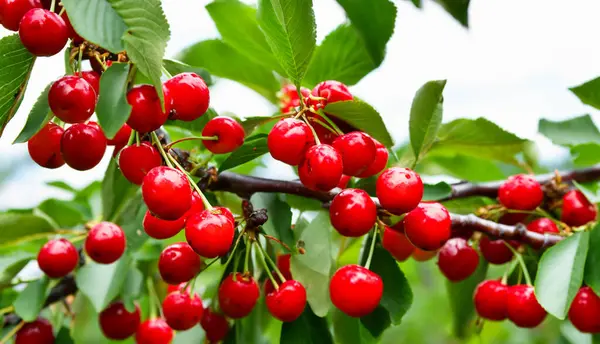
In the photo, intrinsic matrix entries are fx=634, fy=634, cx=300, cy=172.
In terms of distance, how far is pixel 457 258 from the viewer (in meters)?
1.53

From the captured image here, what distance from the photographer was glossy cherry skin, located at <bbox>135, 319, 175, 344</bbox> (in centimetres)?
173

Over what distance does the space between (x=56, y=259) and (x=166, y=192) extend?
67 centimetres

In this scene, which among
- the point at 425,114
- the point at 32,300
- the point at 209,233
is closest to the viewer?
the point at 209,233

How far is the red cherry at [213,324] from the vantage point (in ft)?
4.70

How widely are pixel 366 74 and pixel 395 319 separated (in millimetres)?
569

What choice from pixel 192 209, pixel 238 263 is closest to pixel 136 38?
pixel 192 209

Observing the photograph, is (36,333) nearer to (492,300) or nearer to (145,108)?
(145,108)

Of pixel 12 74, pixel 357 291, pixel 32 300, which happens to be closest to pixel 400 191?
pixel 357 291

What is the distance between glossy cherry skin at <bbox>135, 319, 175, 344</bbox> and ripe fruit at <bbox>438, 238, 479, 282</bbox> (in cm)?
77

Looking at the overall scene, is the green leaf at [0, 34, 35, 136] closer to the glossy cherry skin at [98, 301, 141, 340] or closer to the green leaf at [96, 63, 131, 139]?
the green leaf at [96, 63, 131, 139]

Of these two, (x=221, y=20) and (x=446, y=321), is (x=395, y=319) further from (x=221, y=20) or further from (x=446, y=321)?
(x=446, y=321)

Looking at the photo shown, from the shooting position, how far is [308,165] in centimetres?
109

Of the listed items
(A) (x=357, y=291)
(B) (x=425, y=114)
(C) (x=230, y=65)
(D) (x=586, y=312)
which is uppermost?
(B) (x=425, y=114)

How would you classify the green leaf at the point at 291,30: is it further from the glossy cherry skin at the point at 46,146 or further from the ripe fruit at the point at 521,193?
the ripe fruit at the point at 521,193
